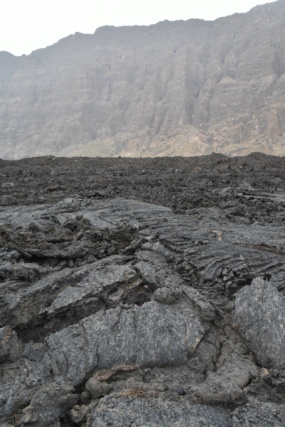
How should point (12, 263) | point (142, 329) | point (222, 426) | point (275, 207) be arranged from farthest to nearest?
1. point (275, 207)
2. point (12, 263)
3. point (142, 329)
4. point (222, 426)

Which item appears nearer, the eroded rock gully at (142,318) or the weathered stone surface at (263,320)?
the eroded rock gully at (142,318)

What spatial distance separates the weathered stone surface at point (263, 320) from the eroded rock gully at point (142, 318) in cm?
2

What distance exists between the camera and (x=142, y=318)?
25.6 ft

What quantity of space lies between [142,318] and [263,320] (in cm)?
274

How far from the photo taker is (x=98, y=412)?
5.79 m

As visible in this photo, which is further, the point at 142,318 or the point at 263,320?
the point at 142,318

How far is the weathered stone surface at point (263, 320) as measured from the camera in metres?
7.02

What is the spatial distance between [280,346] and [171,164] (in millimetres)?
24164

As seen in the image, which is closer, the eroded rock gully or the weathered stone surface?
the eroded rock gully

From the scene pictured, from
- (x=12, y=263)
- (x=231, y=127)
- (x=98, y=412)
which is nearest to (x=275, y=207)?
(x=12, y=263)

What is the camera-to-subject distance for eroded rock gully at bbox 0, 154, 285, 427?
19.5 ft

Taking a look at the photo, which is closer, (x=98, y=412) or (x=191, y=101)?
(x=98, y=412)

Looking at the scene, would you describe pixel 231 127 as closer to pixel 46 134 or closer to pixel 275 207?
pixel 46 134

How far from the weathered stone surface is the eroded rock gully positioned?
2cm
